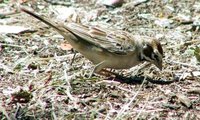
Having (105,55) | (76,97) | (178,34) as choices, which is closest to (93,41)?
(105,55)

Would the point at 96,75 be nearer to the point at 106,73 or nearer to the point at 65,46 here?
the point at 106,73

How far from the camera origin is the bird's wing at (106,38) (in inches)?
221

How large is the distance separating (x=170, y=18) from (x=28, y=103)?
110 inches

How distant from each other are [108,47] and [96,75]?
292 mm

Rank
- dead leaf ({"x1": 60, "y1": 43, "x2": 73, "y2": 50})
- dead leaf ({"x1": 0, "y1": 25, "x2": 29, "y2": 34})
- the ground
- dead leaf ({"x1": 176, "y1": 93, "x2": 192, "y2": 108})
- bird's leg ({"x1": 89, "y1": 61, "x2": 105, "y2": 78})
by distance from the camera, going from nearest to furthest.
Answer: the ground → dead leaf ({"x1": 176, "y1": 93, "x2": 192, "y2": 108}) → bird's leg ({"x1": 89, "y1": 61, "x2": 105, "y2": 78}) → dead leaf ({"x1": 60, "y1": 43, "x2": 73, "y2": 50}) → dead leaf ({"x1": 0, "y1": 25, "x2": 29, "y2": 34})

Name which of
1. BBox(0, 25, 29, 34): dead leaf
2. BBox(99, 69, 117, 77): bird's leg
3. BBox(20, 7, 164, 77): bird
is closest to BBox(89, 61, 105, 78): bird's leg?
BBox(20, 7, 164, 77): bird

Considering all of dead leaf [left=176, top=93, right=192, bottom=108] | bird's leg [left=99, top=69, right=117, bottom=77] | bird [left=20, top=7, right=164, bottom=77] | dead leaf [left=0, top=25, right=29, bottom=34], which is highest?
bird [left=20, top=7, right=164, bottom=77]

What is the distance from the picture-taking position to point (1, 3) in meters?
7.42

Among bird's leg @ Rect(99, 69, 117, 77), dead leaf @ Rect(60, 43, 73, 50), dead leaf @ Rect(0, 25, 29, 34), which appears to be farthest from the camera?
dead leaf @ Rect(0, 25, 29, 34)

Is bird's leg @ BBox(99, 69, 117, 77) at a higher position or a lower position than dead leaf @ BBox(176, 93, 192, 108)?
higher

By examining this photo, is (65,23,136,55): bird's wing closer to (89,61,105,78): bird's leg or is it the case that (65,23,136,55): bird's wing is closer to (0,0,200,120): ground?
(89,61,105,78): bird's leg

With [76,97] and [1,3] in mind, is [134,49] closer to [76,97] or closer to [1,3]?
[76,97]

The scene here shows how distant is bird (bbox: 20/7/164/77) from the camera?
5582mm

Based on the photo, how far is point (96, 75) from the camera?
570 centimetres
